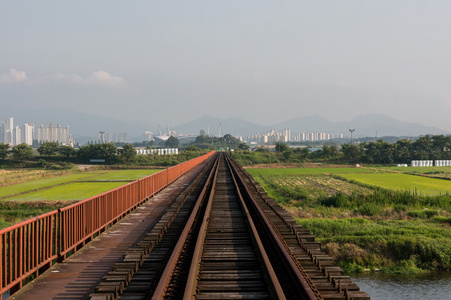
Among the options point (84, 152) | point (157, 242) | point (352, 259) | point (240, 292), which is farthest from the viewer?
point (84, 152)

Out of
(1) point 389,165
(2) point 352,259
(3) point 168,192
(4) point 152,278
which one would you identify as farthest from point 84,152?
(4) point 152,278

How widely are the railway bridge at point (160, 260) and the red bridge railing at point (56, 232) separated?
19 mm

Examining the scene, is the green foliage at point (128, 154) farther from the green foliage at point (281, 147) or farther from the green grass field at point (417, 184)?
the green foliage at point (281, 147)

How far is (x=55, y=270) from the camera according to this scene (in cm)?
712

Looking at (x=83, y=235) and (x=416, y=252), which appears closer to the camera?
(x=83, y=235)

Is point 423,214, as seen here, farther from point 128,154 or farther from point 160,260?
point 128,154

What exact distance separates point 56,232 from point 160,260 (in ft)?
6.68

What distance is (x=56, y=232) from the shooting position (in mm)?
7430

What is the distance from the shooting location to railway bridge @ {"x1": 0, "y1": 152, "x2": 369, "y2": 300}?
5.68 metres

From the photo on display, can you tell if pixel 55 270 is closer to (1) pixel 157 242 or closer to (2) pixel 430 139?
(1) pixel 157 242

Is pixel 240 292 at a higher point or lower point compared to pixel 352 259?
higher

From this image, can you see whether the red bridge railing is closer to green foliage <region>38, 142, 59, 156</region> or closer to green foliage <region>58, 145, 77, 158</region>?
green foliage <region>58, 145, 77, 158</region>

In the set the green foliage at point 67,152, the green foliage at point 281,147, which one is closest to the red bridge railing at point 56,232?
the green foliage at point 67,152

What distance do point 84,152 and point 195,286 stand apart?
301 feet
